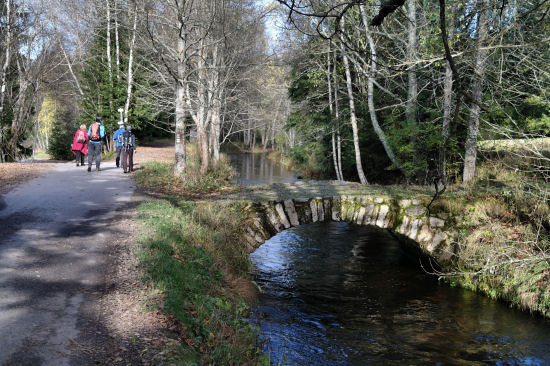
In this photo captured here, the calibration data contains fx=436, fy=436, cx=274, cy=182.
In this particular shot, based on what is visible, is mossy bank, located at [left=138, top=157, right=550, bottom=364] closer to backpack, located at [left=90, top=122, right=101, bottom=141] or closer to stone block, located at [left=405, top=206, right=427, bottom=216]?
stone block, located at [left=405, top=206, right=427, bottom=216]

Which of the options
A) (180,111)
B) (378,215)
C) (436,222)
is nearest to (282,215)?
(378,215)

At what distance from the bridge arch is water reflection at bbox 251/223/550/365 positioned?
110 cm

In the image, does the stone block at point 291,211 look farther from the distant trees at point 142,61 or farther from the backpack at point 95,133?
the backpack at point 95,133

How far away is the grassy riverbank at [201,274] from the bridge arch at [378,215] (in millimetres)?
1042

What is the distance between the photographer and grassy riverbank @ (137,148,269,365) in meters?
5.07

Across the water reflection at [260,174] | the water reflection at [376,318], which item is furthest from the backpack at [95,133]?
the water reflection at [260,174]

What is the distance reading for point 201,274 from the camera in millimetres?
7031

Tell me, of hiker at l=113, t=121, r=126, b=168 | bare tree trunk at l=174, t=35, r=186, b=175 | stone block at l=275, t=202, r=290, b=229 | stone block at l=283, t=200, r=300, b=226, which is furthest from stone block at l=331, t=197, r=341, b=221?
hiker at l=113, t=121, r=126, b=168

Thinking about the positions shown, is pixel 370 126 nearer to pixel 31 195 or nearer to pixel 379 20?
pixel 31 195

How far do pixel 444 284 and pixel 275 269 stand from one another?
406 cm

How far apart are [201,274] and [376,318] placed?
11.6 ft

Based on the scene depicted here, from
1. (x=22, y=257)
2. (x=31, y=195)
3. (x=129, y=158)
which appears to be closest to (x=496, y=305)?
(x=22, y=257)

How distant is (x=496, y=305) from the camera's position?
29.2ft

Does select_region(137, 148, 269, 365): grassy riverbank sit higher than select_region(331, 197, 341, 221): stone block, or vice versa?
select_region(331, 197, 341, 221): stone block
